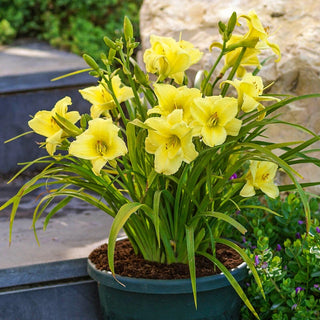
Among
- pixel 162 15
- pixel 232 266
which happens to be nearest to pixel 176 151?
pixel 232 266

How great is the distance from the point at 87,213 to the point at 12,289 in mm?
704

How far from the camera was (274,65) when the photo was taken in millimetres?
2297

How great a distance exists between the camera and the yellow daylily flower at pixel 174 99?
1.56 metres

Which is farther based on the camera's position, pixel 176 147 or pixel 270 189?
pixel 270 189

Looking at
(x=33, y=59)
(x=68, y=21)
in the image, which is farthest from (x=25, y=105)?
(x=68, y=21)

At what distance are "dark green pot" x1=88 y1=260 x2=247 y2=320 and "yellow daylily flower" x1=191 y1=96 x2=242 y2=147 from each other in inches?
16.3

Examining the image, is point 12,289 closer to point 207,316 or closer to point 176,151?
point 207,316

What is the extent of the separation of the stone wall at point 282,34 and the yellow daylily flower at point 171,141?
2.38 ft

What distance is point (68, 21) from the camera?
16.8 ft

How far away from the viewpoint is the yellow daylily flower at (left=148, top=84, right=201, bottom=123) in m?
1.56

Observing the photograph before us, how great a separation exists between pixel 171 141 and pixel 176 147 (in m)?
0.02

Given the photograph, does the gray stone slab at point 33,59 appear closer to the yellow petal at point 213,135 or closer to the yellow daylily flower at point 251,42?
the yellow daylily flower at point 251,42

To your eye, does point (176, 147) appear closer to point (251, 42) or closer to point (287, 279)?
point (251, 42)

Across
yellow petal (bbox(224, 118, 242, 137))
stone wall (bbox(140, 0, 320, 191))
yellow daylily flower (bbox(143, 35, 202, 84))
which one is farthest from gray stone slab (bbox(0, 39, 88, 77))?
yellow petal (bbox(224, 118, 242, 137))
